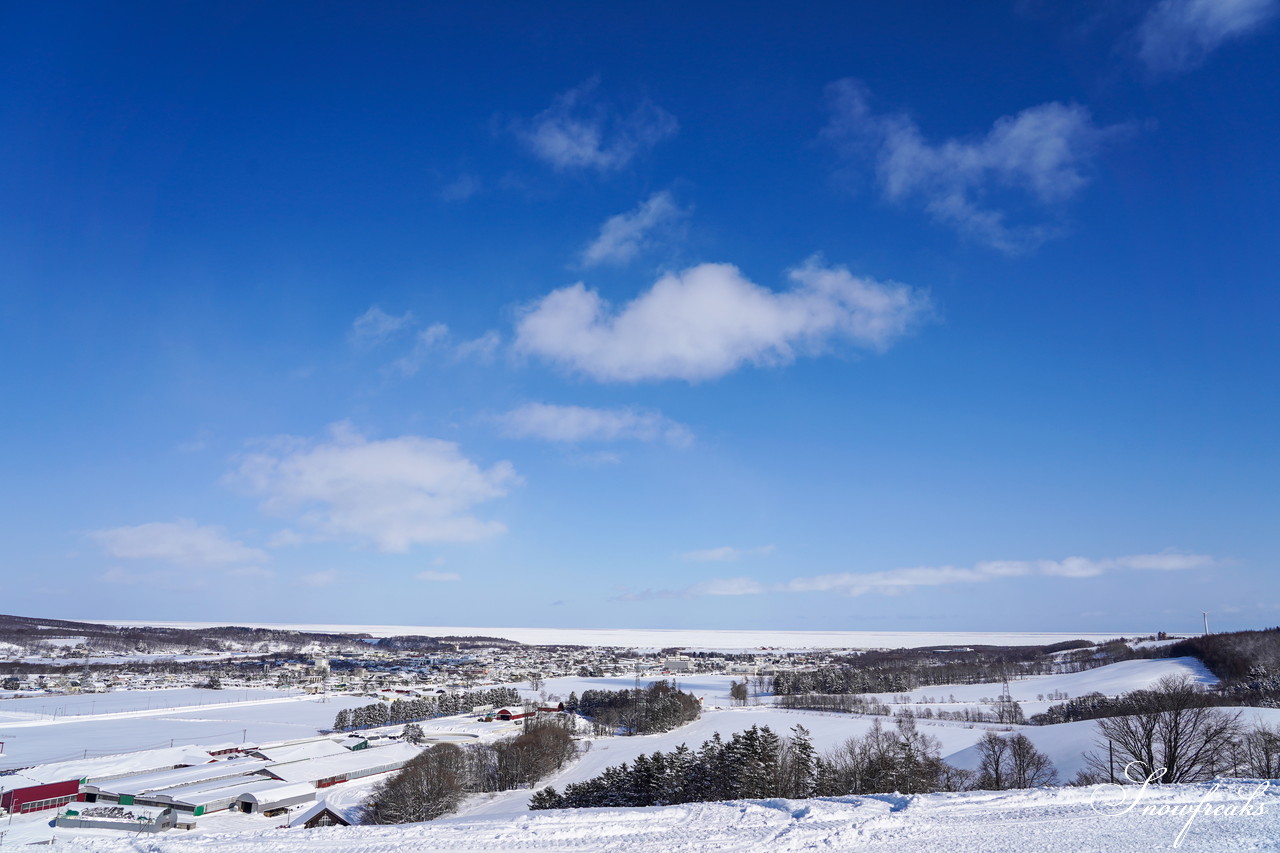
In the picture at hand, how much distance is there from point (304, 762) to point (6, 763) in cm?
2082

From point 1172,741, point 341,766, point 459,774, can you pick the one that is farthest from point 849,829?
point 341,766

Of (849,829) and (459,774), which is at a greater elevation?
(849,829)

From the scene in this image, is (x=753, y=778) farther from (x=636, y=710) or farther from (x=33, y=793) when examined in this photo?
(x=636, y=710)

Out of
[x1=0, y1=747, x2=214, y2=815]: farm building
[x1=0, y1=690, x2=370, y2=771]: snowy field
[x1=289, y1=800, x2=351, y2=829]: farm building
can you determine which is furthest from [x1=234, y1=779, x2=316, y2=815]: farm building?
[x1=0, y1=690, x2=370, y2=771]: snowy field

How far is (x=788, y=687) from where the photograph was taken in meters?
106

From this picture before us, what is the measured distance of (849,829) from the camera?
13.1 meters

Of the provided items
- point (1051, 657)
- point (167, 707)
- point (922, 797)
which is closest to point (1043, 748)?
point (922, 797)

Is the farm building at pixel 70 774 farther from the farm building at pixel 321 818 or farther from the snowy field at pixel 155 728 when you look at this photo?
the farm building at pixel 321 818

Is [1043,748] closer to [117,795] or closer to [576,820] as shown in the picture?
[576,820]

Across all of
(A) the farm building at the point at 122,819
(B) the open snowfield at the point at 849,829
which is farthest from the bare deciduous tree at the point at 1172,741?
(A) the farm building at the point at 122,819

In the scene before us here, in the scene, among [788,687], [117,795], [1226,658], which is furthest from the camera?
[788,687]

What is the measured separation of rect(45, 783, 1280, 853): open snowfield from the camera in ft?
40.2

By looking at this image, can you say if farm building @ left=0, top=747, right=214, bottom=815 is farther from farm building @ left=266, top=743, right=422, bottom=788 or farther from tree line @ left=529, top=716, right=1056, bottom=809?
tree line @ left=529, top=716, right=1056, bottom=809

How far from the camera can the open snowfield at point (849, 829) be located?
40.2ft
